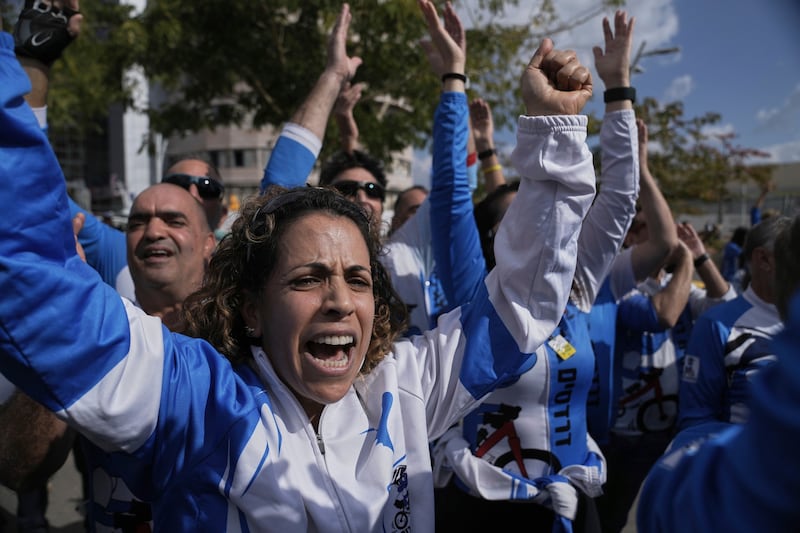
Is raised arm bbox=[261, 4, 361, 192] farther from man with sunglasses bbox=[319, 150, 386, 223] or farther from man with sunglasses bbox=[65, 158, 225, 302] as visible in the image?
man with sunglasses bbox=[65, 158, 225, 302]

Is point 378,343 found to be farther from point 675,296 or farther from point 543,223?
point 675,296

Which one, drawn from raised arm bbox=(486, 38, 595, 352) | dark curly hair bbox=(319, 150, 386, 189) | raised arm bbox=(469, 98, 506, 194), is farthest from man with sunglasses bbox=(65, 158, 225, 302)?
raised arm bbox=(486, 38, 595, 352)

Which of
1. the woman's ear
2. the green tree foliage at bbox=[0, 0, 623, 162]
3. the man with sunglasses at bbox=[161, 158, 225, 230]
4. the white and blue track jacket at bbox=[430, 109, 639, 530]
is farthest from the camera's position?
the green tree foliage at bbox=[0, 0, 623, 162]

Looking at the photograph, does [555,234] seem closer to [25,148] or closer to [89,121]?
[25,148]

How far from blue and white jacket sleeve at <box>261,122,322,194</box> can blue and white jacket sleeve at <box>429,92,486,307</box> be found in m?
0.57

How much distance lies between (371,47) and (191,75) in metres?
2.48

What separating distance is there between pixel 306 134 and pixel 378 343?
1.30 m

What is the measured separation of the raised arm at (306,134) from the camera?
2674mm

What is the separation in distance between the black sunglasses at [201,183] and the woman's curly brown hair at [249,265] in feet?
5.35

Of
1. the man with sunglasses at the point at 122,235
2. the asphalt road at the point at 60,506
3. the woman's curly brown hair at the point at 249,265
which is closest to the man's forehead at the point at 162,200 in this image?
the man with sunglasses at the point at 122,235

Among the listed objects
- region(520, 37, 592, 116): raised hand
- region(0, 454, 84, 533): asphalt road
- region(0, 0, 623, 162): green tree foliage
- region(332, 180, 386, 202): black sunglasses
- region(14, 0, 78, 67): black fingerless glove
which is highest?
region(0, 0, 623, 162): green tree foliage

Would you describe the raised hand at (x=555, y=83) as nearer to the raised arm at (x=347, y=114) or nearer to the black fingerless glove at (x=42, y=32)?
the black fingerless glove at (x=42, y=32)

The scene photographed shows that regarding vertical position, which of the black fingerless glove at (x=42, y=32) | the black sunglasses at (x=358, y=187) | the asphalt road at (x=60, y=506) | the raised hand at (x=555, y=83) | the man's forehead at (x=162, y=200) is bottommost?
the asphalt road at (x=60, y=506)

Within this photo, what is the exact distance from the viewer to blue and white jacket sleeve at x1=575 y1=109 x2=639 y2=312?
7.94ft
